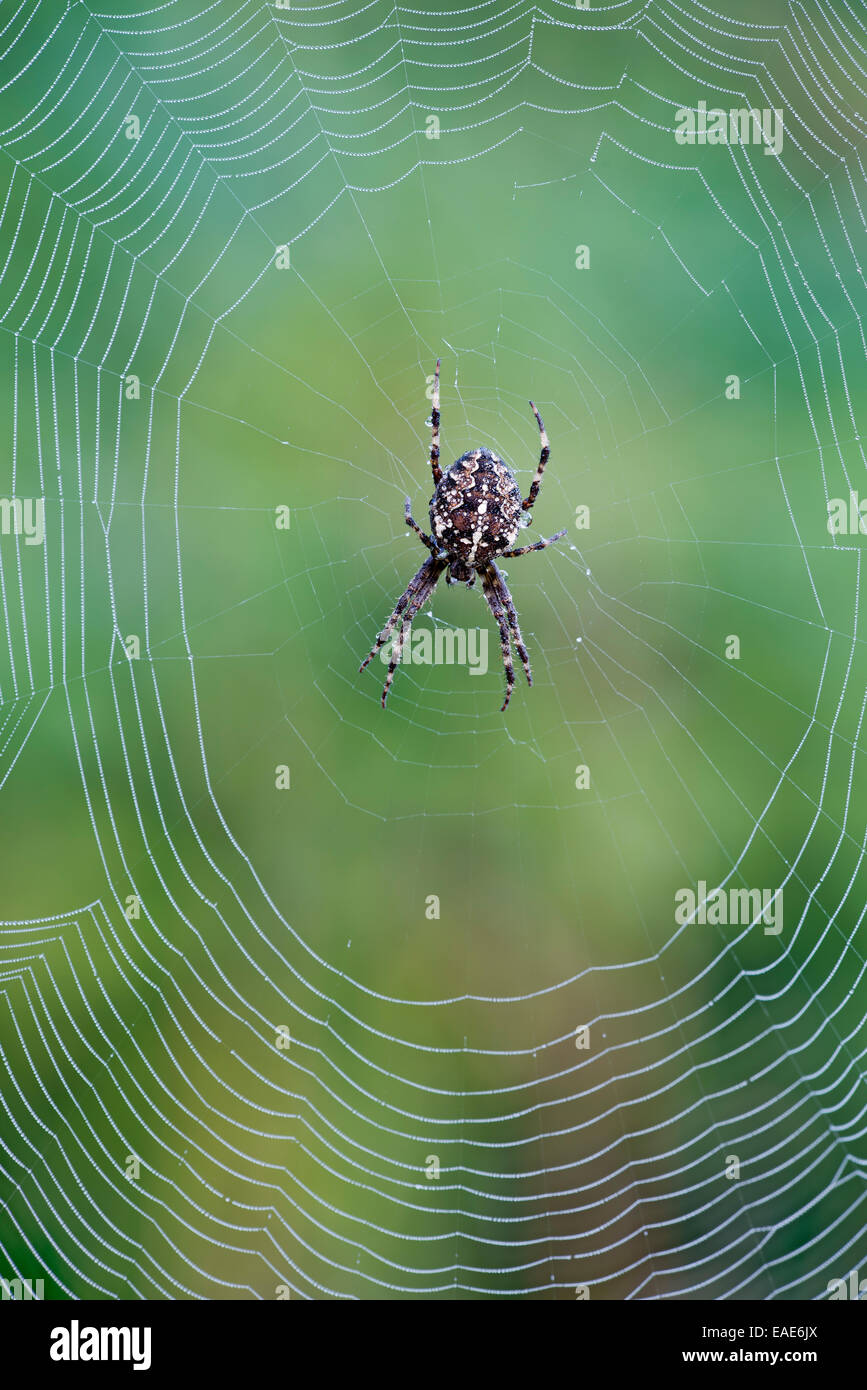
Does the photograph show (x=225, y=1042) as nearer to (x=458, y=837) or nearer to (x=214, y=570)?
(x=458, y=837)

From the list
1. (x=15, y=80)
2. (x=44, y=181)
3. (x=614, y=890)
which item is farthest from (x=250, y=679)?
(x=15, y=80)

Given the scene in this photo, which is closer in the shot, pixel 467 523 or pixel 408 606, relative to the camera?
pixel 467 523

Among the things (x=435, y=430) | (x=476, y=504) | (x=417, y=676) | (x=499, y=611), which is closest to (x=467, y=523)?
(x=476, y=504)

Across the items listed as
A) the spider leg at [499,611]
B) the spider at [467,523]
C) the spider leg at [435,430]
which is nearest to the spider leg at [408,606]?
the spider at [467,523]

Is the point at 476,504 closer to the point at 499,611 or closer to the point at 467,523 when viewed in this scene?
the point at 467,523

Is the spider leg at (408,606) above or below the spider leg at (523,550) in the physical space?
below

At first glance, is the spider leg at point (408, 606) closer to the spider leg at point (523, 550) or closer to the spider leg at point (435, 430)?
the spider leg at point (523, 550)
